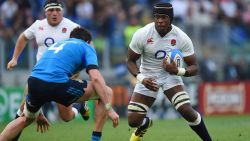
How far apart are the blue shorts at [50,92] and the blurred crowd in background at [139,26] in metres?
9.86

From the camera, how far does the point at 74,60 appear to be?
10.9 metres

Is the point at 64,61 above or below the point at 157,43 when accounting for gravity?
above

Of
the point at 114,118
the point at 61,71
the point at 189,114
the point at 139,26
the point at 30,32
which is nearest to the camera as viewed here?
the point at 114,118

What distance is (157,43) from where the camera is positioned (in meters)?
12.5

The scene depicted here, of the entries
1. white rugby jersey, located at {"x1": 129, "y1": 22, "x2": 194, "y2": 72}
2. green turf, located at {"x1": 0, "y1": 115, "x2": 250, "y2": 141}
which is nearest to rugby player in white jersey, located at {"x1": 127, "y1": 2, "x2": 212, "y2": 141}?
white rugby jersey, located at {"x1": 129, "y1": 22, "x2": 194, "y2": 72}

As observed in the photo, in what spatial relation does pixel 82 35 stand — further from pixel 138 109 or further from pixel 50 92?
pixel 138 109

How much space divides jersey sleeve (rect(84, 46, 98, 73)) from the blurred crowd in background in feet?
33.6

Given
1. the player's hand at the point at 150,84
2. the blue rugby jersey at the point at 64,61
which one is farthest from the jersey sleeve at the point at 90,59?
the player's hand at the point at 150,84

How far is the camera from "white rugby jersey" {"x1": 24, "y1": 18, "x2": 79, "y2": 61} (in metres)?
13.8

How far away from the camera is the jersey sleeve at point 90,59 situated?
10.6 meters

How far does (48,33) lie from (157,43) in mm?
2424

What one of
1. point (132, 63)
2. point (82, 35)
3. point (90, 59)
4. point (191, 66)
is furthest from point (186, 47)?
point (90, 59)

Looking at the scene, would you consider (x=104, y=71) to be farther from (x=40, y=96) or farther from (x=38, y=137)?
(x=40, y=96)

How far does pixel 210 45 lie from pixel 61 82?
1403 cm
